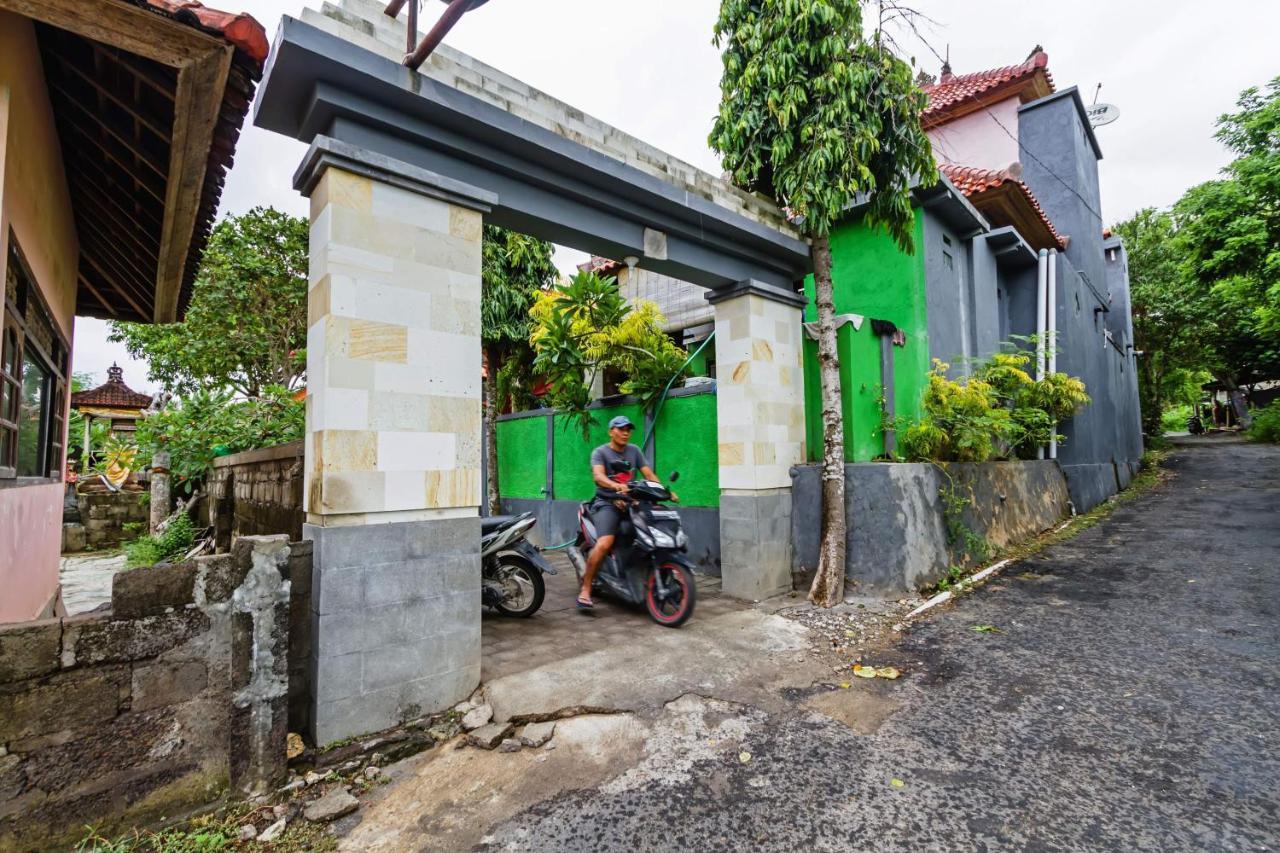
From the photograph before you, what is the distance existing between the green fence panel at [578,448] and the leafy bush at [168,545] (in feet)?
19.2

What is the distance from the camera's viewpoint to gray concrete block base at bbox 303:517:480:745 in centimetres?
270

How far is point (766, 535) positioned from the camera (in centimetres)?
516

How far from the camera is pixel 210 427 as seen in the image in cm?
925

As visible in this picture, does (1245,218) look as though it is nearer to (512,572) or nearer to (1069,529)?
(1069,529)

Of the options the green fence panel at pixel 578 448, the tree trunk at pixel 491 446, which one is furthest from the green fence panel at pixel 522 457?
the green fence panel at pixel 578 448

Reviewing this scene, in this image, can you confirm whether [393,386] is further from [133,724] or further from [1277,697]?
[1277,697]

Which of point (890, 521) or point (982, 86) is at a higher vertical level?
point (982, 86)

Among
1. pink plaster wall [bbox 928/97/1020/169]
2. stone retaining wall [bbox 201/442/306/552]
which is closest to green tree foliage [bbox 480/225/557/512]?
stone retaining wall [bbox 201/442/306/552]

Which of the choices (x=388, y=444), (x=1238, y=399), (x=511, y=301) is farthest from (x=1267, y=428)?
(x=388, y=444)

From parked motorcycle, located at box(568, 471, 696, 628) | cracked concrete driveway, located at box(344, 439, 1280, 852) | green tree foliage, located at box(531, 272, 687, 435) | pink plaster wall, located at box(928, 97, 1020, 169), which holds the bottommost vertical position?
cracked concrete driveway, located at box(344, 439, 1280, 852)

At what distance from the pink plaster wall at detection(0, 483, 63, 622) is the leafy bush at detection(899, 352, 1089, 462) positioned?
6.81 meters

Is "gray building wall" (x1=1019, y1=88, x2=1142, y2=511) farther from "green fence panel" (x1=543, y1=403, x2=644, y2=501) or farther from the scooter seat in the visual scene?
the scooter seat

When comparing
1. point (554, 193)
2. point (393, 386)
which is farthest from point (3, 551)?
point (554, 193)

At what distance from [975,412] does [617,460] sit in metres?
4.03
